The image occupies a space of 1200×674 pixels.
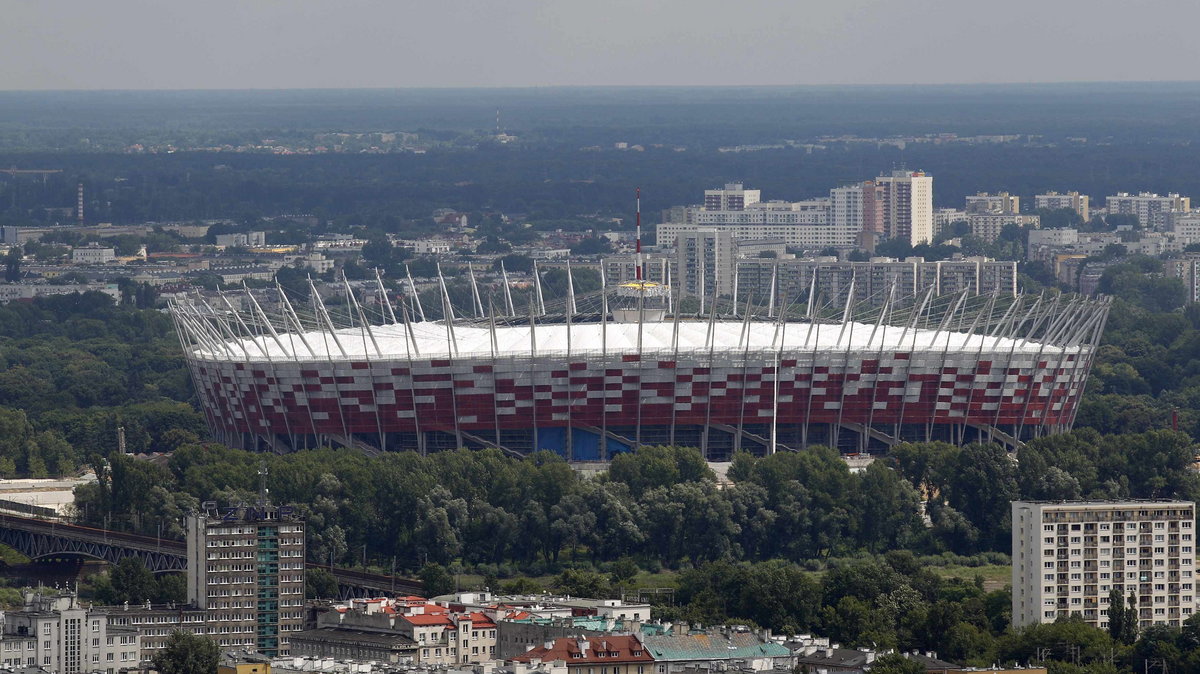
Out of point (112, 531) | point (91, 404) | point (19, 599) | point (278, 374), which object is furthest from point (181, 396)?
point (19, 599)

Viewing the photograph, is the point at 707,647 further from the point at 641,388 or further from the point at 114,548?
the point at 641,388

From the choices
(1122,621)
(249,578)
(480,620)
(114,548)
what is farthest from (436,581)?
(1122,621)

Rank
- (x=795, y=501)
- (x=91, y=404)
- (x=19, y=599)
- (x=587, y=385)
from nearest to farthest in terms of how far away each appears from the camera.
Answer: (x=19, y=599), (x=795, y=501), (x=587, y=385), (x=91, y=404)

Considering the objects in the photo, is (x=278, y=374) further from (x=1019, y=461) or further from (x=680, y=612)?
(x=680, y=612)

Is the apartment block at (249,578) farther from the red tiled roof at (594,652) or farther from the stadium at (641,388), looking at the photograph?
the stadium at (641,388)

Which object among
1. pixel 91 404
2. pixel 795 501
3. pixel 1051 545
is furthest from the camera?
pixel 91 404

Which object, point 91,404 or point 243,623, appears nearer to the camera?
point 243,623

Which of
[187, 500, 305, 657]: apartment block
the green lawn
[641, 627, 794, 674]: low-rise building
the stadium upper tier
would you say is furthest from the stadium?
[641, 627, 794, 674]: low-rise building
